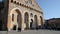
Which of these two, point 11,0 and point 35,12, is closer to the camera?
point 11,0

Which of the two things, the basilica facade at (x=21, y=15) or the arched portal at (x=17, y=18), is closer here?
the basilica facade at (x=21, y=15)

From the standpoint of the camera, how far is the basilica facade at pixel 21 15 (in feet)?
75.5

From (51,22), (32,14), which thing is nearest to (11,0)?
(32,14)

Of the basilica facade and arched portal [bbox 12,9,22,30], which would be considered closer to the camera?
the basilica facade

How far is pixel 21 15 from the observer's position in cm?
2609

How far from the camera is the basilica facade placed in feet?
75.5

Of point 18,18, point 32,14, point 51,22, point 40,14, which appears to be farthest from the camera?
point 51,22

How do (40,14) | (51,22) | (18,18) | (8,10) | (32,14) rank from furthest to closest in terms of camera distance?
1. (51,22)
2. (40,14)
3. (32,14)
4. (18,18)
5. (8,10)

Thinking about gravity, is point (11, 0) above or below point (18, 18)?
above

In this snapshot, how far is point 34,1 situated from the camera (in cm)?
3144

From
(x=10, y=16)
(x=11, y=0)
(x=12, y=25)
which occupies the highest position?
(x=11, y=0)

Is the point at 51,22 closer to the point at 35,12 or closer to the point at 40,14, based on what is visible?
the point at 40,14

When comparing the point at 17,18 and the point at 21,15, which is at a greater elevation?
the point at 21,15

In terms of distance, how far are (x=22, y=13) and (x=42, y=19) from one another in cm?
861
